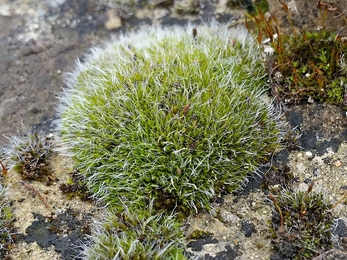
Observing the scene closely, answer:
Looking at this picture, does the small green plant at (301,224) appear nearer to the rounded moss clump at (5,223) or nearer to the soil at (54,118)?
the soil at (54,118)

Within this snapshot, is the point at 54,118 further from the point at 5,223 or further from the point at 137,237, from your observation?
the point at 137,237

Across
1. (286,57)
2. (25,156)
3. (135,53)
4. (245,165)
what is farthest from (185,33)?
(25,156)

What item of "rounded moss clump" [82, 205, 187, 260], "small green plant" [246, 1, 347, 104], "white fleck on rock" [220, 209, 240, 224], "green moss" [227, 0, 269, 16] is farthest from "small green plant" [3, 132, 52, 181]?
"green moss" [227, 0, 269, 16]

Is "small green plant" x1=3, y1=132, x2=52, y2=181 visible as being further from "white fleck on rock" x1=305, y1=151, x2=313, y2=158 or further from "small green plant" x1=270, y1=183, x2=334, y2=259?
"white fleck on rock" x1=305, y1=151, x2=313, y2=158

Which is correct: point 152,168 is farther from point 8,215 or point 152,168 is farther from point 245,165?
point 8,215

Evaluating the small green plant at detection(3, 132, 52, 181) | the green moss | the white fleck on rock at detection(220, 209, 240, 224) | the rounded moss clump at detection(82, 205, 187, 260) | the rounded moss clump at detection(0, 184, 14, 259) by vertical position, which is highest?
the green moss

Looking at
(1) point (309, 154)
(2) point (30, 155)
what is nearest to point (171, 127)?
(1) point (309, 154)
